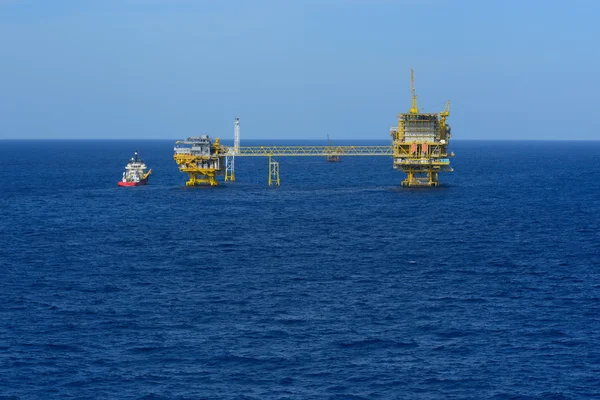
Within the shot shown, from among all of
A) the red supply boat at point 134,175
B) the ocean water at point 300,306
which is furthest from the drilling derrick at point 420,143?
the red supply boat at point 134,175

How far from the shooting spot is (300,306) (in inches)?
2995

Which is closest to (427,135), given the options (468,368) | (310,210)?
(310,210)

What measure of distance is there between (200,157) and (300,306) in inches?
3892

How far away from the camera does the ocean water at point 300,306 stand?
58500 mm

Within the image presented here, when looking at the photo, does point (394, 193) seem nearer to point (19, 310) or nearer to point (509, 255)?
point (509, 255)

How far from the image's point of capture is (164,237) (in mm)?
114188

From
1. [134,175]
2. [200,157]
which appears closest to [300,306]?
[200,157]

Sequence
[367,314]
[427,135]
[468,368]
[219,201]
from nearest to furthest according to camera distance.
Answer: [468,368], [367,314], [219,201], [427,135]

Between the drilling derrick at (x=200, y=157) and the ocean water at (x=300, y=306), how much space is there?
115 feet

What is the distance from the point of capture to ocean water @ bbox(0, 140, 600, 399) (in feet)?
192

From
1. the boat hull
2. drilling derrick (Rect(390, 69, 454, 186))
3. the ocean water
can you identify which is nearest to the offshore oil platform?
drilling derrick (Rect(390, 69, 454, 186))

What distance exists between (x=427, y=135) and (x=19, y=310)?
351ft

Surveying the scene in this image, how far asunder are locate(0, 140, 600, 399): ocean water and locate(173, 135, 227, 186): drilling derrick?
34989 millimetres

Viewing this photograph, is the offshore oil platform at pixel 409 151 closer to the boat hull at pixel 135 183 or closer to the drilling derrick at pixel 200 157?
the drilling derrick at pixel 200 157
